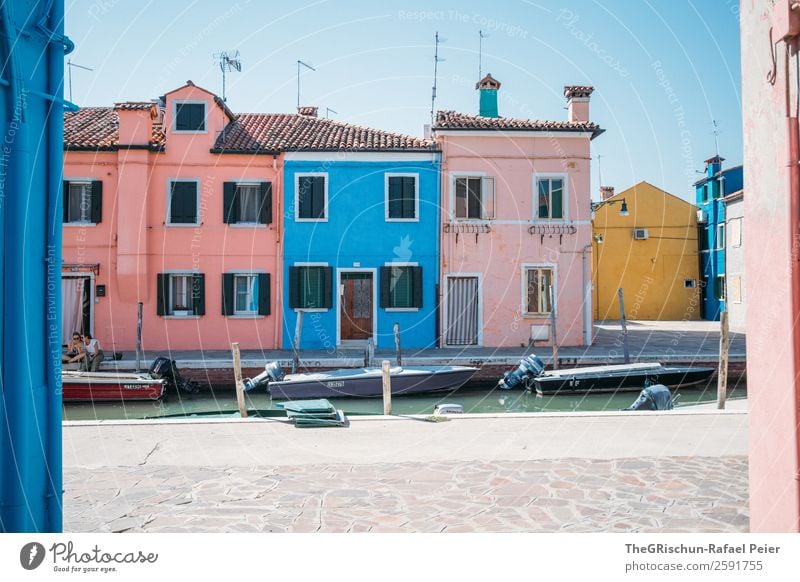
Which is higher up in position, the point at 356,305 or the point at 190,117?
the point at 190,117

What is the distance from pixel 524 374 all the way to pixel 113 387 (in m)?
9.33

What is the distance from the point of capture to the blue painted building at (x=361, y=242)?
65.3 ft

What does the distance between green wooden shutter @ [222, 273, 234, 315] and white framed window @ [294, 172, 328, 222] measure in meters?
2.55

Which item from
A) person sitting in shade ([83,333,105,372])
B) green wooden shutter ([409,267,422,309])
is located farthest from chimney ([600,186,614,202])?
person sitting in shade ([83,333,105,372])

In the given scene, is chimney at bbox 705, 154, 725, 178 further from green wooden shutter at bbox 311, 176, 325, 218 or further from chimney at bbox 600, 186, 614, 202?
green wooden shutter at bbox 311, 176, 325, 218

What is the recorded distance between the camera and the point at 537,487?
18.8 feet

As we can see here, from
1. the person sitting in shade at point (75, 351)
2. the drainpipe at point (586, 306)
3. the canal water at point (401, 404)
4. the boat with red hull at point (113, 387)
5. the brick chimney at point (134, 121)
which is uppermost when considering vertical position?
the brick chimney at point (134, 121)

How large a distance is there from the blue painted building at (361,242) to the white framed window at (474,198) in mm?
763

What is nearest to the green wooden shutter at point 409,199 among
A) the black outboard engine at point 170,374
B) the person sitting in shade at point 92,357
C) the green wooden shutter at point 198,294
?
the green wooden shutter at point 198,294

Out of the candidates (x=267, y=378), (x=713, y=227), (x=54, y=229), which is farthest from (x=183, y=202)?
(x=713, y=227)

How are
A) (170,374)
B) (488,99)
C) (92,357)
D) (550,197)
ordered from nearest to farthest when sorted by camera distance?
(170,374), (92,357), (550,197), (488,99)

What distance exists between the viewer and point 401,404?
15.5 m

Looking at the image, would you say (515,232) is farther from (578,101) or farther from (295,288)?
(295,288)

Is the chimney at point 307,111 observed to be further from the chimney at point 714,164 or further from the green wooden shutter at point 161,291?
the chimney at point 714,164
